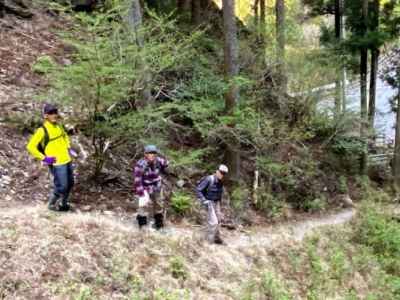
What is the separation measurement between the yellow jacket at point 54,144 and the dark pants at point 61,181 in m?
0.10

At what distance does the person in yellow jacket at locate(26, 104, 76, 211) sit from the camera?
6824mm

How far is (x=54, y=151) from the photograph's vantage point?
23.0 feet

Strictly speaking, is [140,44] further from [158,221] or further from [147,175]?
[158,221]

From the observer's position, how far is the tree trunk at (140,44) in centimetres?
826

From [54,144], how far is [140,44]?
8.45 ft

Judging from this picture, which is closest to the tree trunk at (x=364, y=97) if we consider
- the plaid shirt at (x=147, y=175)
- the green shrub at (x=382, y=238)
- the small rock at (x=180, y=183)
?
the green shrub at (x=382, y=238)

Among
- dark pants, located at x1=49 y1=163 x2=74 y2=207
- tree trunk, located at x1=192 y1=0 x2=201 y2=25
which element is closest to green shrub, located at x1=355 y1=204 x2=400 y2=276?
dark pants, located at x1=49 y1=163 x2=74 y2=207

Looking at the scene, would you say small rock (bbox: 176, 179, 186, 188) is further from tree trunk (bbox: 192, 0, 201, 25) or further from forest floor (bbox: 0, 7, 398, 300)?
tree trunk (bbox: 192, 0, 201, 25)

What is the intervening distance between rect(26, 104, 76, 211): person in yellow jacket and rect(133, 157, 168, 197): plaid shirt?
1.07 metres

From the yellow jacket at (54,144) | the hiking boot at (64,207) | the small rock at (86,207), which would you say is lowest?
the small rock at (86,207)

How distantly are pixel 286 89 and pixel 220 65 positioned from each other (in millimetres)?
2170

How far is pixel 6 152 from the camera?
328 inches

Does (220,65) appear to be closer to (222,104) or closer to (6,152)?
(222,104)

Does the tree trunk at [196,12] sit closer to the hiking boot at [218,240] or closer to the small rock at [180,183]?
the small rock at [180,183]
